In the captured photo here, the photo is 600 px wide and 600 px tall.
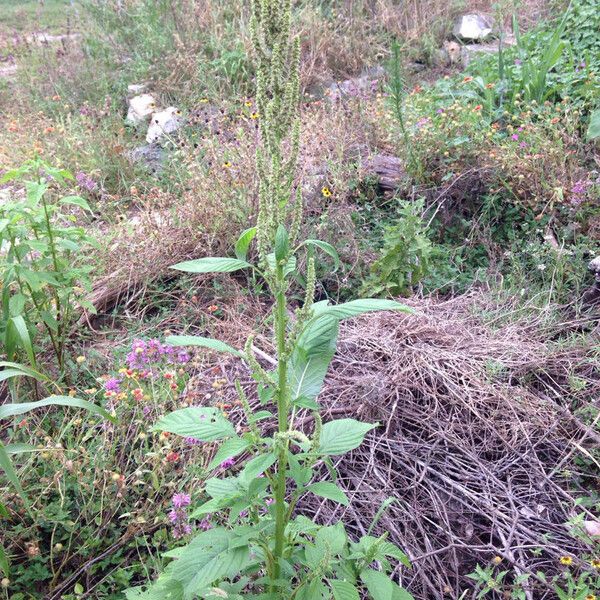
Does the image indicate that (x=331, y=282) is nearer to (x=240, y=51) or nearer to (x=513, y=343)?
(x=513, y=343)

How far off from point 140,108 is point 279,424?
5.49 m

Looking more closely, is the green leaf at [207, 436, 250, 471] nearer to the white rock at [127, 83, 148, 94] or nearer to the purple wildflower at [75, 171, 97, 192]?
the purple wildflower at [75, 171, 97, 192]

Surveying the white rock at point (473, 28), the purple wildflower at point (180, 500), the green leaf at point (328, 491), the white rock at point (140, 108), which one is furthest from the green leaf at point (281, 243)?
the white rock at point (473, 28)

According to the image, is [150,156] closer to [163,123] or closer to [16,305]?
[163,123]

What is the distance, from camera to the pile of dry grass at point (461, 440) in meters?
2.21

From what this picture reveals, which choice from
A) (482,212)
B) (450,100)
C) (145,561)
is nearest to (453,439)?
(145,561)

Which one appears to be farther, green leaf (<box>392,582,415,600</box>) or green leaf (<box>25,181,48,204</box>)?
green leaf (<box>25,181,48,204</box>)

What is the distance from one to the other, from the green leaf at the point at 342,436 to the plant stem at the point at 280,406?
107 mm

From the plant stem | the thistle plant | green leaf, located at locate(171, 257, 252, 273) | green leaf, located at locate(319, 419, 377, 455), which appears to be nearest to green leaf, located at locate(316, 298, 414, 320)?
the thistle plant

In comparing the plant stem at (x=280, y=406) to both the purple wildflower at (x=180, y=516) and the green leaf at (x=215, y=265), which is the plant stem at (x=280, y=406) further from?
the purple wildflower at (x=180, y=516)

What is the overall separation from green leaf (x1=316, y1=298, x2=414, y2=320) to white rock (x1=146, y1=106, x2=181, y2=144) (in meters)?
4.66

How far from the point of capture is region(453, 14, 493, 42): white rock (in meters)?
7.20

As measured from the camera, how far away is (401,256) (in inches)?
136

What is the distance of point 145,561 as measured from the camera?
7.11ft
